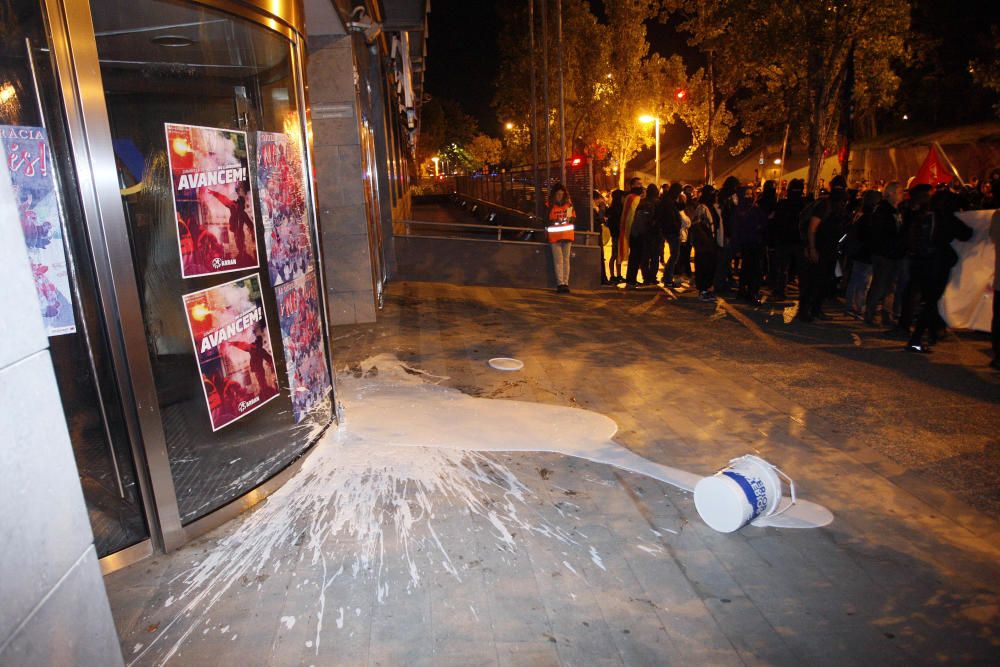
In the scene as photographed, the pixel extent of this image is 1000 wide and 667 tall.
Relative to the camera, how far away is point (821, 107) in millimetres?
17500

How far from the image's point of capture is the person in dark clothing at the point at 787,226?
9086mm

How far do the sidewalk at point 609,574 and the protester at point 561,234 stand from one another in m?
6.24

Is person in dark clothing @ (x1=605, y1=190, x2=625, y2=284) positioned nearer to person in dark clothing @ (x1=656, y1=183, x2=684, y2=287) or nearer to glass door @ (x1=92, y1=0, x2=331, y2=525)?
person in dark clothing @ (x1=656, y1=183, x2=684, y2=287)

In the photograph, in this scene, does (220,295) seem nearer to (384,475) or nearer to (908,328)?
(384,475)

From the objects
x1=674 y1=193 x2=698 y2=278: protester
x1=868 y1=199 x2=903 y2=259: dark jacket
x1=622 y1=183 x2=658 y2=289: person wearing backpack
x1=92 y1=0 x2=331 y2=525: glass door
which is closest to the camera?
x1=92 y1=0 x2=331 y2=525: glass door

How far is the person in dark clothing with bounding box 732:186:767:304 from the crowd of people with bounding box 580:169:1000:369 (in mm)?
15

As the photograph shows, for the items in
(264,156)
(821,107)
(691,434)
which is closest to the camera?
(264,156)

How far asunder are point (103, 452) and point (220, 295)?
5.18 ft

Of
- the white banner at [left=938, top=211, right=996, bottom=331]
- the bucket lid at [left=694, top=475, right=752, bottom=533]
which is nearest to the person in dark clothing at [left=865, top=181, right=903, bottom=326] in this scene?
the white banner at [left=938, top=211, right=996, bottom=331]

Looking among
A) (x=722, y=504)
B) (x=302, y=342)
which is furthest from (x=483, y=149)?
(x=722, y=504)

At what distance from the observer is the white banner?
24.2ft

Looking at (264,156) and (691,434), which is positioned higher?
(264,156)

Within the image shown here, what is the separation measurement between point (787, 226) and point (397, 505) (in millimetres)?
7599

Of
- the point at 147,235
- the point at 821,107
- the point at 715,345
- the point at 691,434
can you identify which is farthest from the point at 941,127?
the point at 147,235
